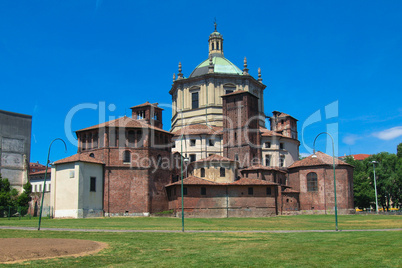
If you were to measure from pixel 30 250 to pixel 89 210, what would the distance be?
38.6m

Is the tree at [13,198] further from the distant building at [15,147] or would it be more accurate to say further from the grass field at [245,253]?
the grass field at [245,253]

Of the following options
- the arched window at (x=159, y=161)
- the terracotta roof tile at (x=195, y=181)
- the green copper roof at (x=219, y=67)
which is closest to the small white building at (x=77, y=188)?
the arched window at (x=159, y=161)

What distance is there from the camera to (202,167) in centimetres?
6191

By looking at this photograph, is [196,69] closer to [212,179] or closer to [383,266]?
[212,179]

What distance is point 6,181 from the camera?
69812 millimetres

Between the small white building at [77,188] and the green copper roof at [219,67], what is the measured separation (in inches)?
1221

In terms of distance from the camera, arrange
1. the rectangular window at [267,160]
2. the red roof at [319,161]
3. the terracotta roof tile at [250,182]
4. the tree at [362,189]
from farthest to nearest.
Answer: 1. the tree at [362,189]
2. the rectangular window at [267,160]
3. the red roof at [319,161]
4. the terracotta roof tile at [250,182]

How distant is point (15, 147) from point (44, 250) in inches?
2522

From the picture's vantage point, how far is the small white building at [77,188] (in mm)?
54406

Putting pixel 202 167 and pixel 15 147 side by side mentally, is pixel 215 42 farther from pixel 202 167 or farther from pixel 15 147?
pixel 15 147

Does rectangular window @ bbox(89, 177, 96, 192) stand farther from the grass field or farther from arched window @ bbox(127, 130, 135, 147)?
the grass field

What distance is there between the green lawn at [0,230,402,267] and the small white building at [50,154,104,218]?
3324 cm

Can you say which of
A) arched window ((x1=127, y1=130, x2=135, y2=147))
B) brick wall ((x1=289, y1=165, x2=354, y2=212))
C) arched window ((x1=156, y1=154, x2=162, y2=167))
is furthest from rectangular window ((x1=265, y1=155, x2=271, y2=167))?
arched window ((x1=127, y1=130, x2=135, y2=147))

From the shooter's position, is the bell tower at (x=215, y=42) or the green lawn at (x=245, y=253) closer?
the green lawn at (x=245, y=253)
